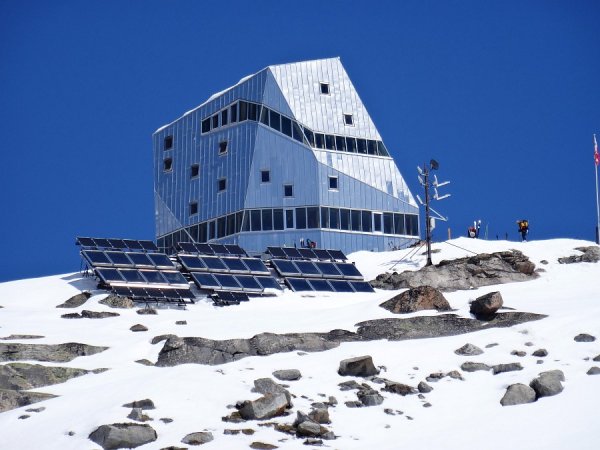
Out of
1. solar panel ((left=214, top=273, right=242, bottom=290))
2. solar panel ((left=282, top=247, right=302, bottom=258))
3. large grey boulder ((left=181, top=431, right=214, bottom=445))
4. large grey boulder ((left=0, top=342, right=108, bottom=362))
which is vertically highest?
solar panel ((left=282, top=247, right=302, bottom=258))

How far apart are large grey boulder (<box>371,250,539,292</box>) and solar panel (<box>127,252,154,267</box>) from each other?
12.8 metres

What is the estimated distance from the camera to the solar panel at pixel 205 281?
58.0 metres

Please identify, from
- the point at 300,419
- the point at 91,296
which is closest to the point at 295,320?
the point at 91,296

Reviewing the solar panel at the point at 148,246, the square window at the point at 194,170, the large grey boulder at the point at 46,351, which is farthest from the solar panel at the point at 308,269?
the large grey boulder at the point at 46,351

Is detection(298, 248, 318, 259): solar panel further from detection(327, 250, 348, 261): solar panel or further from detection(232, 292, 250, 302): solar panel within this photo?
detection(232, 292, 250, 302): solar panel

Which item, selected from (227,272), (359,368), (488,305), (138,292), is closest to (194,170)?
(227,272)

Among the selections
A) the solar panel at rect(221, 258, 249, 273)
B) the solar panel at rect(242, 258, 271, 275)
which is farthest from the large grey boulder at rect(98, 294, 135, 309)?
the solar panel at rect(242, 258, 271, 275)

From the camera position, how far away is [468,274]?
203ft

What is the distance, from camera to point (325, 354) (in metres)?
44.5

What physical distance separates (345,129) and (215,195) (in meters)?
10.1

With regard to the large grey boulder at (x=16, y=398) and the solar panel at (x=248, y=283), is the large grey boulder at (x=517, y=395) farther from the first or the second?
the solar panel at (x=248, y=283)

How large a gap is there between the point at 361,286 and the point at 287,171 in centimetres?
1753

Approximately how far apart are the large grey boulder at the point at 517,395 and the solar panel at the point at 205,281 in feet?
73.9

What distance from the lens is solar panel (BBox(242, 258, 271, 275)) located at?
2421 inches
